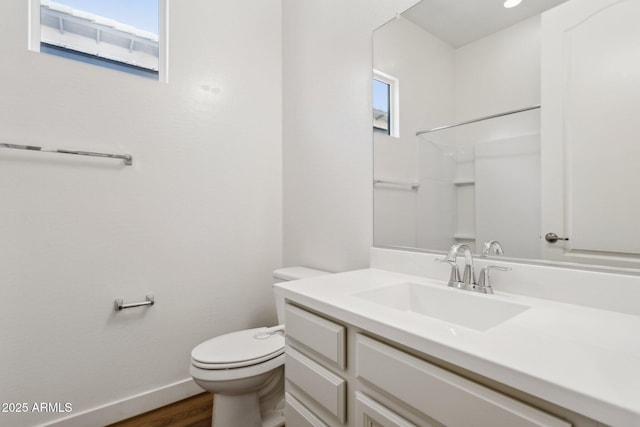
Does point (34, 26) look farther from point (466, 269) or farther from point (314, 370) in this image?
point (466, 269)

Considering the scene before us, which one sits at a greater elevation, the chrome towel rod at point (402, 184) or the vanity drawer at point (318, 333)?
the chrome towel rod at point (402, 184)

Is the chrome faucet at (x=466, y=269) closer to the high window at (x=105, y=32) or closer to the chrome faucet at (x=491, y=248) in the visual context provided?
the chrome faucet at (x=491, y=248)

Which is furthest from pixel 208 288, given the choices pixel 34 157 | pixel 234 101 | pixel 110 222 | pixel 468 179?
pixel 468 179

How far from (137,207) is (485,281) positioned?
1.62 m

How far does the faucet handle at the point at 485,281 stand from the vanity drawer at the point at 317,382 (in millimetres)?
521

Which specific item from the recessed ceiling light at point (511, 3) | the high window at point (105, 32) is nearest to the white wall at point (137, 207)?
the high window at point (105, 32)

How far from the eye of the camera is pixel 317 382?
2.97 feet

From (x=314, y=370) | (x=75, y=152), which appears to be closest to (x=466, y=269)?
(x=314, y=370)

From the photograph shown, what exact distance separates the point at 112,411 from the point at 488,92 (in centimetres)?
218

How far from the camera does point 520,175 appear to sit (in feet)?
3.23

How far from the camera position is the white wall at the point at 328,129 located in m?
1.53

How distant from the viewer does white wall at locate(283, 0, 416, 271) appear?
1.53 metres

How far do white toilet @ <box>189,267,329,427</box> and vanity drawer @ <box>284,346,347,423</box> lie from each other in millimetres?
308

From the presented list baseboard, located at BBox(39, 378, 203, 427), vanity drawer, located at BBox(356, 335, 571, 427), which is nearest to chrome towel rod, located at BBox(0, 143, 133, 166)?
baseboard, located at BBox(39, 378, 203, 427)
